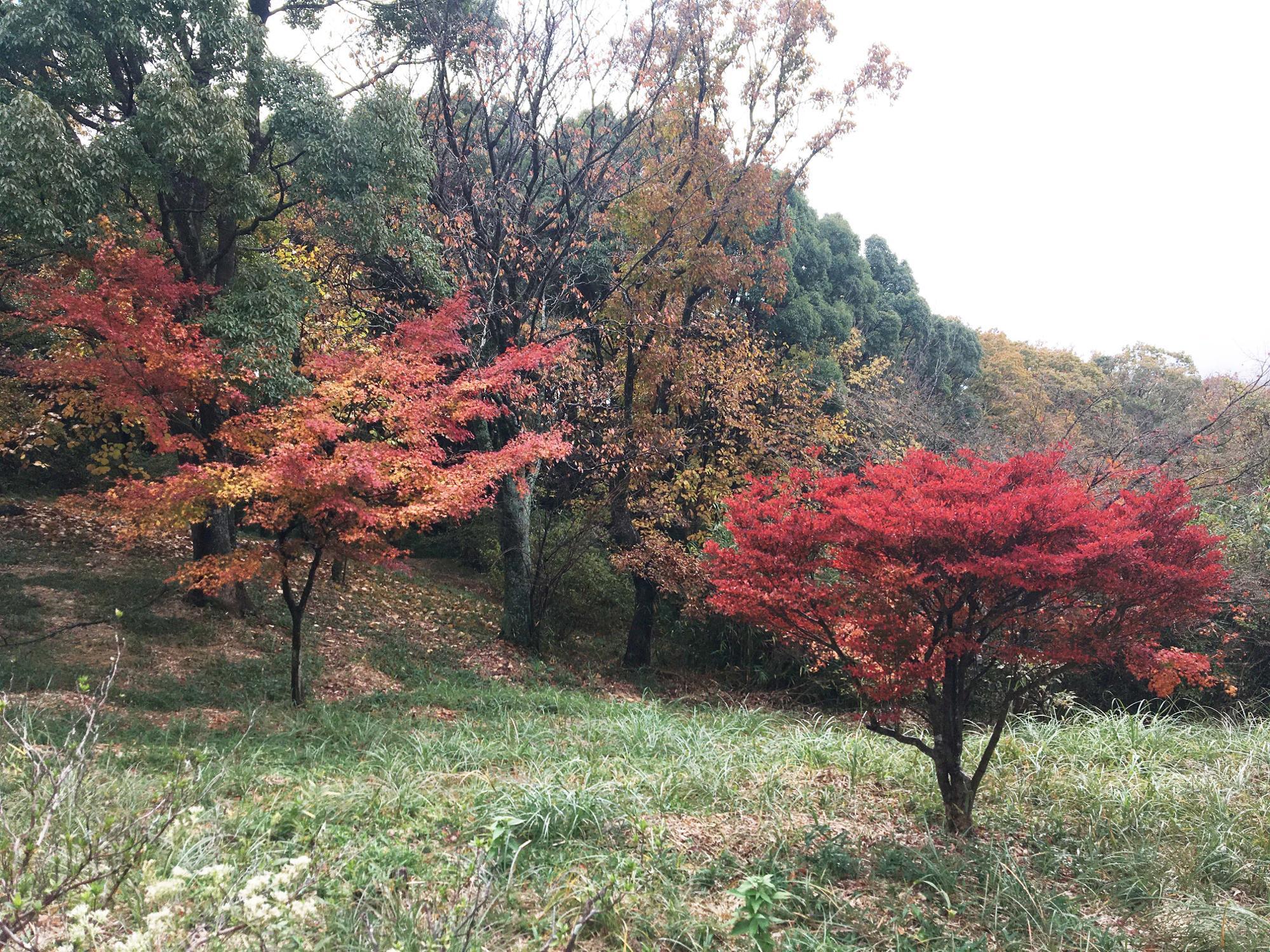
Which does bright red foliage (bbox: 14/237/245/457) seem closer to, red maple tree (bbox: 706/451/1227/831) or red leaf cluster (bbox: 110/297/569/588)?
red leaf cluster (bbox: 110/297/569/588)

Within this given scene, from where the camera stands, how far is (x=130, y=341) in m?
6.40

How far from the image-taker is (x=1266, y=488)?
32.0ft

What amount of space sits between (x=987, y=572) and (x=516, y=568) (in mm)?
7767

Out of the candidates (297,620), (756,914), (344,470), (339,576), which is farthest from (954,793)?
(339,576)

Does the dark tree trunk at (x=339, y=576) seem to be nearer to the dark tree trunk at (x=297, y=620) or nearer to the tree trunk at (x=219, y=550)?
the tree trunk at (x=219, y=550)

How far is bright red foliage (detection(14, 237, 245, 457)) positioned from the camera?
6.43 metres

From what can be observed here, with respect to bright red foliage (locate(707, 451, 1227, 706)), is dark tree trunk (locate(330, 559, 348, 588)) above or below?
below

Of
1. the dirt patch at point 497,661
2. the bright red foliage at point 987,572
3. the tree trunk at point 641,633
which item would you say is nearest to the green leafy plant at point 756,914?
the bright red foliage at point 987,572

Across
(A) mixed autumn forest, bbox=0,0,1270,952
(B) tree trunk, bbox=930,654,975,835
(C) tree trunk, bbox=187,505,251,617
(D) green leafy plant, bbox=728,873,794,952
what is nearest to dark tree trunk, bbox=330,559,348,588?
(A) mixed autumn forest, bbox=0,0,1270,952

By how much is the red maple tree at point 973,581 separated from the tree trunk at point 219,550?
7.08 m

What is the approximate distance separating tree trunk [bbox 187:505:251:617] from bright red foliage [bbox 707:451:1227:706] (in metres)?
7.12

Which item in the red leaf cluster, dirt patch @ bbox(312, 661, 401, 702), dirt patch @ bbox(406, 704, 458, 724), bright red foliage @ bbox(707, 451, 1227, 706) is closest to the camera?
bright red foliage @ bbox(707, 451, 1227, 706)

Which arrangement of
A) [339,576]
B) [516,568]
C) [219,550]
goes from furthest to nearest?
1. [339,576]
2. [516,568]
3. [219,550]

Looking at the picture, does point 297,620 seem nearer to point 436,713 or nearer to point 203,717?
point 203,717
